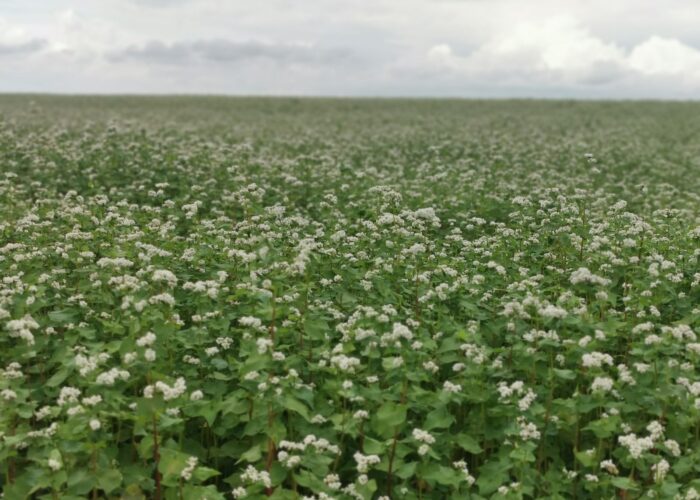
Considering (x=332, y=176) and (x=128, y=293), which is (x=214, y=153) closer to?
(x=332, y=176)

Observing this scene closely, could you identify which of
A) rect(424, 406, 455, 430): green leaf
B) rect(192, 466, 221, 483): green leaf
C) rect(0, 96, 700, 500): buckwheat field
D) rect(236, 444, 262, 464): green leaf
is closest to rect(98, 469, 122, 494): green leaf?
rect(0, 96, 700, 500): buckwheat field

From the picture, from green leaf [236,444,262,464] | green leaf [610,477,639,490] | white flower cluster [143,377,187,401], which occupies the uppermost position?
white flower cluster [143,377,187,401]

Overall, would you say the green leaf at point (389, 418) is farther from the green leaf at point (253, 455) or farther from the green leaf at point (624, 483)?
the green leaf at point (624, 483)

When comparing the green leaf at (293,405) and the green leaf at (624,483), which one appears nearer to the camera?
the green leaf at (624,483)

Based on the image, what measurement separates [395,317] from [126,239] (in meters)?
4.71

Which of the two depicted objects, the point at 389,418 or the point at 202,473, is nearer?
the point at 202,473

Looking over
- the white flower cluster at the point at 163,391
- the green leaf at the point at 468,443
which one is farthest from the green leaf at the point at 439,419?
the white flower cluster at the point at 163,391

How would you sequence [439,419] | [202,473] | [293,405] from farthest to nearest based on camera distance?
[439,419], [293,405], [202,473]

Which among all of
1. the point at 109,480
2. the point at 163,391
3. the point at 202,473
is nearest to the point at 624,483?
the point at 202,473

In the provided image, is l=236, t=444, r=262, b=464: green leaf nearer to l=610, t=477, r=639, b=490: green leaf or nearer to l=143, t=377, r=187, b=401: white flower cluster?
l=143, t=377, r=187, b=401: white flower cluster

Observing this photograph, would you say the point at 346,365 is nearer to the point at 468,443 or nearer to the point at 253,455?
the point at 253,455

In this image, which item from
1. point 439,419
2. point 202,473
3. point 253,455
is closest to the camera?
point 202,473

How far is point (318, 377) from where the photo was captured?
7797 mm

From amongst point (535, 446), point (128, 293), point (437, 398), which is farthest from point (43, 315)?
point (535, 446)
